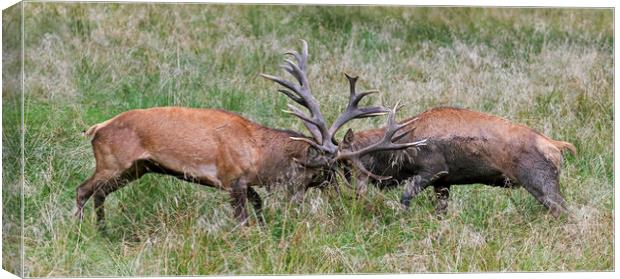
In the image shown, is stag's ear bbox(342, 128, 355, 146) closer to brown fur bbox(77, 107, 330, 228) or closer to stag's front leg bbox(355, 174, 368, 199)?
stag's front leg bbox(355, 174, 368, 199)

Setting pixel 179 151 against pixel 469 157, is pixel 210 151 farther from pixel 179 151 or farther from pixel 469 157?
pixel 469 157

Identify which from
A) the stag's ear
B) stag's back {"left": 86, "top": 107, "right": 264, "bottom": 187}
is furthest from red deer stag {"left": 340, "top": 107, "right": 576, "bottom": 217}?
stag's back {"left": 86, "top": 107, "right": 264, "bottom": 187}

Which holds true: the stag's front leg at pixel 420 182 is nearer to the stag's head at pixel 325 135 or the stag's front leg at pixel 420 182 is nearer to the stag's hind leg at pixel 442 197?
the stag's hind leg at pixel 442 197

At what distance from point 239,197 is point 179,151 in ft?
1.11

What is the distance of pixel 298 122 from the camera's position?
27.2 feet

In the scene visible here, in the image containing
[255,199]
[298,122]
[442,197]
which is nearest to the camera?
[255,199]

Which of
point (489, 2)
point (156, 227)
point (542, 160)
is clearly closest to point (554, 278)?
point (542, 160)

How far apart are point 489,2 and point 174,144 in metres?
1.55

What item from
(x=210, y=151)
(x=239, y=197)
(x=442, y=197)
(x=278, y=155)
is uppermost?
(x=210, y=151)

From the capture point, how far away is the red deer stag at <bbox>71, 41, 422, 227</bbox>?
6836mm

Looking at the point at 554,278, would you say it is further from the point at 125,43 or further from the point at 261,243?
the point at 125,43

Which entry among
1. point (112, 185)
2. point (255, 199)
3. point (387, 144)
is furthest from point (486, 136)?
point (112, 185)

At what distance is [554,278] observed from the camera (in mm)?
6715

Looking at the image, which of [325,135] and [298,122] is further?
[298,122]
